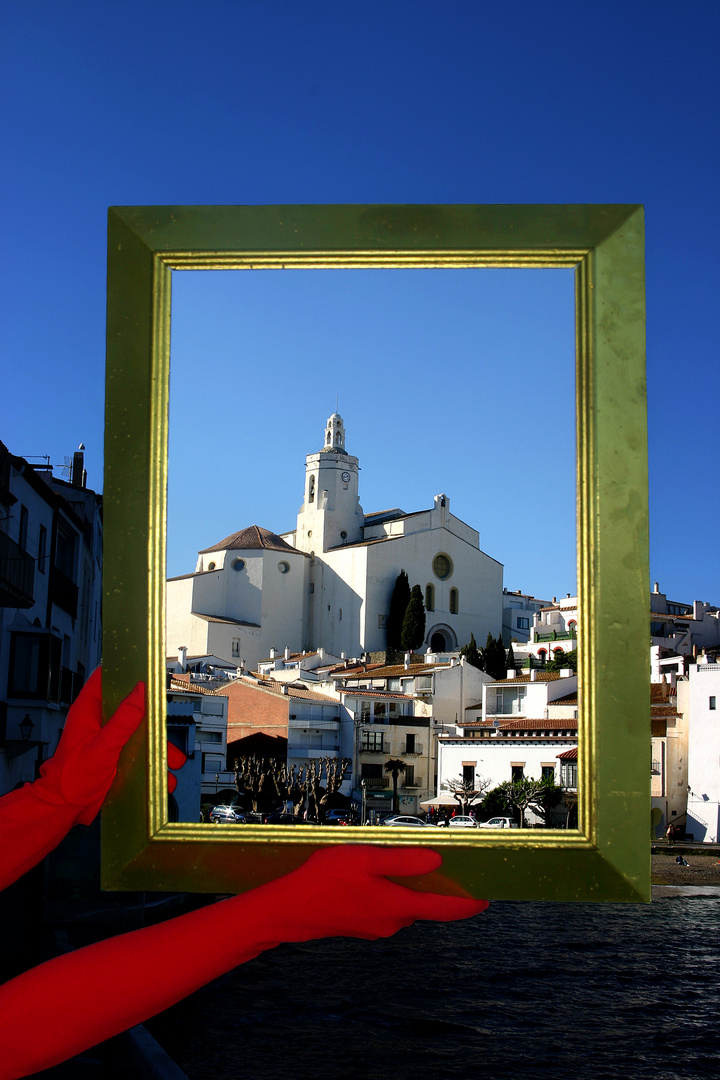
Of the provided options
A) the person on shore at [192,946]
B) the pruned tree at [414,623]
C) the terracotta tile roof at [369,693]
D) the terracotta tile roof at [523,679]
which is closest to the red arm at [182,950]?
the person on shore at [192,946]

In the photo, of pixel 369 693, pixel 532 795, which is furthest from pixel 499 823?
pixel 369 693

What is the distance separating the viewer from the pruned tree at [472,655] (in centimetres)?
184

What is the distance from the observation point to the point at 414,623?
2.76 meters

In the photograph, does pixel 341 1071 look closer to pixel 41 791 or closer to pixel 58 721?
pixel 58 721

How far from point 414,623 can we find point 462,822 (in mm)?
1752

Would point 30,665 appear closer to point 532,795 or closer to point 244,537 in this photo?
point 244,537

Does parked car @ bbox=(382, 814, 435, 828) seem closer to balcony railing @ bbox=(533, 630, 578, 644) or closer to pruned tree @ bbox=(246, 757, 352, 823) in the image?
pruned tree @ bbox=(246, 757, 352, 823)

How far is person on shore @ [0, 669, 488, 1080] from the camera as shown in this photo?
24.7 inches

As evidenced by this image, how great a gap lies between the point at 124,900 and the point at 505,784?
3.40 meters

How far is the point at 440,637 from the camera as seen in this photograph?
8.83ft

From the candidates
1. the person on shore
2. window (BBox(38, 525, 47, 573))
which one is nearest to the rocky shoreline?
window (BBox(38, 525, 47, 573))

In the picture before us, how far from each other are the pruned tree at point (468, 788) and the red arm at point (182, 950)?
2.39ft

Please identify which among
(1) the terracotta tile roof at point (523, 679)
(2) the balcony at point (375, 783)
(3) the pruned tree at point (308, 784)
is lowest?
(2) the balcony at point (375, 783)

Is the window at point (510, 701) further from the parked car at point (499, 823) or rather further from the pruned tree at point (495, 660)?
the parked car at point (499, 823)
